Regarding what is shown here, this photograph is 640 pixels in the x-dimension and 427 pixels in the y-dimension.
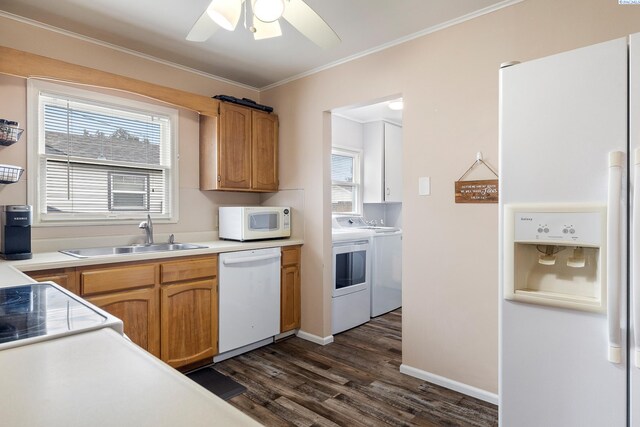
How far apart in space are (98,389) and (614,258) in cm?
153

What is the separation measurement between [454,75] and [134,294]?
2550 mm

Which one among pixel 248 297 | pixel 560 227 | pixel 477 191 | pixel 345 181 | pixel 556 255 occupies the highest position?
pixel 345 181

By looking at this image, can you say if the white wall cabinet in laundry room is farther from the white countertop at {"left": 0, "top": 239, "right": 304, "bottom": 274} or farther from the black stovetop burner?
the black stovetop burner

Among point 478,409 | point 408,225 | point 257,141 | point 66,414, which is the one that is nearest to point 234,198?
point 257,141

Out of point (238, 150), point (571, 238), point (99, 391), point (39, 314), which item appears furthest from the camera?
point (238, 150)

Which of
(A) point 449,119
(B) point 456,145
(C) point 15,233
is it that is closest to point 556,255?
(B) point 456,145

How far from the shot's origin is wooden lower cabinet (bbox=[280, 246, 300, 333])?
3.29m

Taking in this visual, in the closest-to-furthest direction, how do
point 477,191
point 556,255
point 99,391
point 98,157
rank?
point 99,391
point 556,255
point 477,191
point 98,157

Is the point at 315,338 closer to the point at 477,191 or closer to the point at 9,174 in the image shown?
the point at 477,191

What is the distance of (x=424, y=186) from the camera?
2.56m

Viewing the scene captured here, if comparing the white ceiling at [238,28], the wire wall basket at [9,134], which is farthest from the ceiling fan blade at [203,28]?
the wire wall basket at [9,134]

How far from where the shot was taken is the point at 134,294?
2342 millimetres

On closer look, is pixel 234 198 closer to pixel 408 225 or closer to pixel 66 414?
pixel 408 225

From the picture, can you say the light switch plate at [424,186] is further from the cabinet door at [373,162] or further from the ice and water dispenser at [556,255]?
the cabinet door at [373,162]
